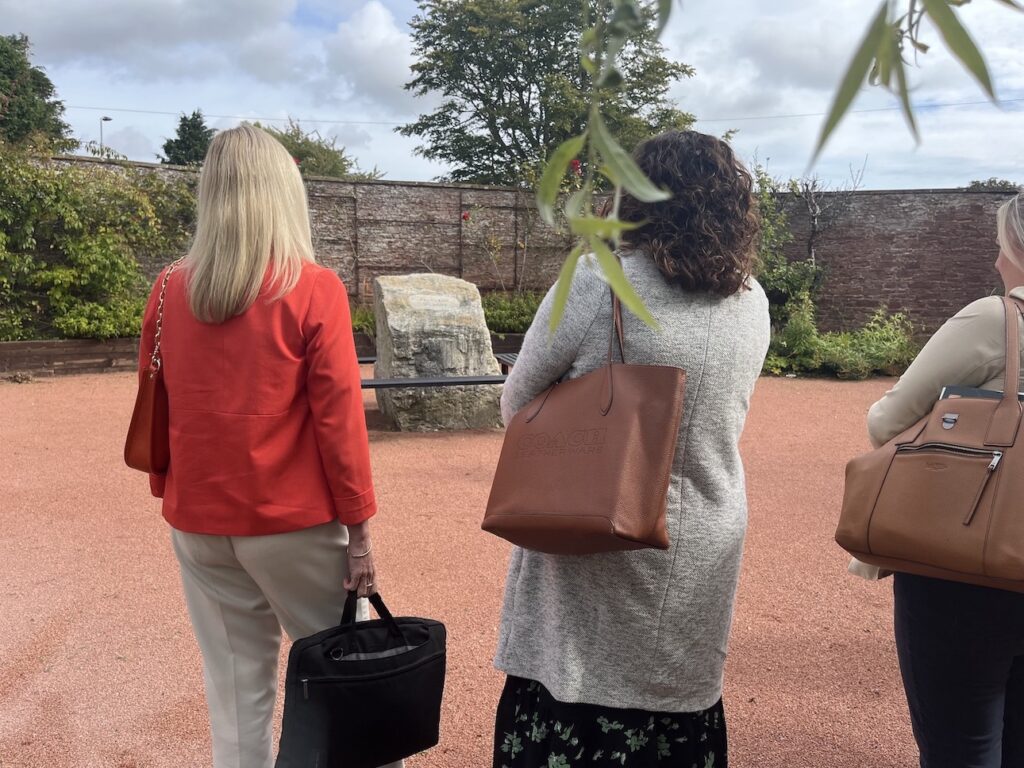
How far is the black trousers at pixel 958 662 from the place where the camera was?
180 centimetres

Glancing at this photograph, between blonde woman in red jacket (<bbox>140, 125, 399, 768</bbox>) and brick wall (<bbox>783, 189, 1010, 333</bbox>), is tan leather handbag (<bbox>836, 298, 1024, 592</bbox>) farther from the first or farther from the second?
brick wall (<bbox>783, 189, 1010, 333</bbox>)

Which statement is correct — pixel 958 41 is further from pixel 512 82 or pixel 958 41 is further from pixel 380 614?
pixel 512 82

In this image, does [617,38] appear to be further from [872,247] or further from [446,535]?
[872,247]

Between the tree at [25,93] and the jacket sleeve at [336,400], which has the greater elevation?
the tree at [25,93]

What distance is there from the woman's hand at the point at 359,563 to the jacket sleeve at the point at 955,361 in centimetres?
135

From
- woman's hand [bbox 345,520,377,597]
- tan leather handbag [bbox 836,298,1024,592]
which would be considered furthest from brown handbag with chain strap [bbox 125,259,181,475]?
tan leather handbag [bbox 836,298,1024,592]

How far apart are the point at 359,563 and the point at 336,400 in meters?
0.44

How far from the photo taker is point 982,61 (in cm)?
43

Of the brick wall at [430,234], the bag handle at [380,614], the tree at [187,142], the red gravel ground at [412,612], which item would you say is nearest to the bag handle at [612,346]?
the bag handle at [380,614]

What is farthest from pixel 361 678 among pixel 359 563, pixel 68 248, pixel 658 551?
pixel 68 248

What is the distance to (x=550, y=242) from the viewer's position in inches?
628

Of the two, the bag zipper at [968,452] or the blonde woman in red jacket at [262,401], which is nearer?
the bag zipper at [968,452]

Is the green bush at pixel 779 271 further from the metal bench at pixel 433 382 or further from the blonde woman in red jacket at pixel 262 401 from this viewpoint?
the blonde woman in red jacket at pixel 262 401

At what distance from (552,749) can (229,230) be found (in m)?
1.47
